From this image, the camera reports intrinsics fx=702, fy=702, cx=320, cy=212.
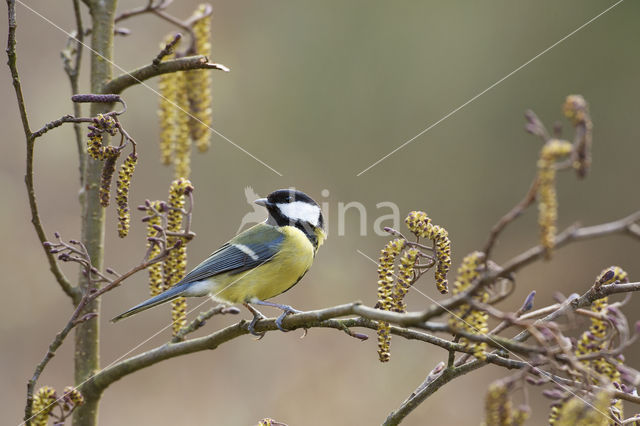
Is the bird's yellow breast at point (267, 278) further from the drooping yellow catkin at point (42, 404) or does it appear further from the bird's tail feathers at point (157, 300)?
the drooping yellow catkin at point (42, 404)

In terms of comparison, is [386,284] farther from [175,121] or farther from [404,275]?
[175,121]

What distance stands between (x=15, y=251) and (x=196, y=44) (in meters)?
2.16

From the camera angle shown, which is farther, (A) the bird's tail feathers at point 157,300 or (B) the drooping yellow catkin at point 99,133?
(A) the bird's tail feathers at point 157,300

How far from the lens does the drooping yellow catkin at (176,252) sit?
4.98 ft

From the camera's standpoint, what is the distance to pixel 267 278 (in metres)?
2.48

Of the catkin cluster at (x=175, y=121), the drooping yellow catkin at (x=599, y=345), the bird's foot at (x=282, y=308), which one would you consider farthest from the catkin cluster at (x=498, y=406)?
the catkin cluster at (x=175, y=121)

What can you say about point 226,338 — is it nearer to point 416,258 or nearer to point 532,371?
point 416,258

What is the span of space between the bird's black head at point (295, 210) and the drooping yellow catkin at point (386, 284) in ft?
4.44

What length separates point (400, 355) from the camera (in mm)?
3770

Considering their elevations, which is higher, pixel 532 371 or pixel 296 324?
pixel 296 324

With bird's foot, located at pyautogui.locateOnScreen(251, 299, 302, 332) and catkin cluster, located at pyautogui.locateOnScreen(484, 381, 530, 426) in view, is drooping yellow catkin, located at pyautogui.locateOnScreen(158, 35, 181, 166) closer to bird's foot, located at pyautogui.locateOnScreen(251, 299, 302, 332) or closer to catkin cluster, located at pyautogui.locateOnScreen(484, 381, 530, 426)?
bird's foot, located at pyautogui.locateOnScreen(251, 299, 302, 332)

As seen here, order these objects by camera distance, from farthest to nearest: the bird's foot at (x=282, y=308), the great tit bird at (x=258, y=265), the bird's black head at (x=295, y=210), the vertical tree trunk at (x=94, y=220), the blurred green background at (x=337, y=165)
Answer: the blurred green background at (x=337, y=165) < the bird's black head at (x=295, y=210) < the great tit bird at (x=258, y=265) < the vertical tree trunk at (x=94, y=220) < the bird's foot at (x=282, y=308)

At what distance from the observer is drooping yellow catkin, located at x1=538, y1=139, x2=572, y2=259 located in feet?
2.73


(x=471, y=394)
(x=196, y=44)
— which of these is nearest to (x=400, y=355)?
(x=471, y=394)
